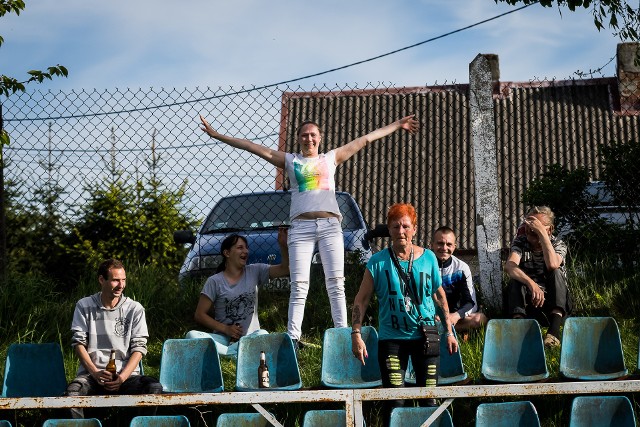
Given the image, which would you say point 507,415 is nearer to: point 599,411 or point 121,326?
point 599,411

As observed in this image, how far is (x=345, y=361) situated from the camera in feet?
22.1

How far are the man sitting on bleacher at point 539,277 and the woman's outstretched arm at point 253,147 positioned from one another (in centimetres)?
188

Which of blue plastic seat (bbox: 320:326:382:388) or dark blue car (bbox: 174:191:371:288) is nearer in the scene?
blue plastic seat (bbox: 320:326:382:388)

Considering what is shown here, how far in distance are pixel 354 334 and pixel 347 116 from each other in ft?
39.2

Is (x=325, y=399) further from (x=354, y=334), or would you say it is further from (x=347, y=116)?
(x=347, y=116)

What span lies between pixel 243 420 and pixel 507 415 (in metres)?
1.56

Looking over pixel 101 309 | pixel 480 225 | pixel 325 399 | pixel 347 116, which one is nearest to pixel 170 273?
pixel 101 309

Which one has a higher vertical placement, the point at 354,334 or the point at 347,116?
the point at 347,116

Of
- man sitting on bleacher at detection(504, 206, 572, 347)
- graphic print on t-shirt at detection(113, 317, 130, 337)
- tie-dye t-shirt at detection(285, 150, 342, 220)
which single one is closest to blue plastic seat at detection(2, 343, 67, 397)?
graphic print on t-shirt at detection(113, 317, 130, 337)

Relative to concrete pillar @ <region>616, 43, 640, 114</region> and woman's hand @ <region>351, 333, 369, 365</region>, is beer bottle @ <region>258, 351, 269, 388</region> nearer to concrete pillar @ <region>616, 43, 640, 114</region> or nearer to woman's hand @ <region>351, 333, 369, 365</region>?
woman's hand @ <region>351, 333, 369, 365</region>

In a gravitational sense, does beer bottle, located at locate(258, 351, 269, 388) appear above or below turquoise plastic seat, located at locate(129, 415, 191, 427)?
above

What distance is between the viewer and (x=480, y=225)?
8070mm

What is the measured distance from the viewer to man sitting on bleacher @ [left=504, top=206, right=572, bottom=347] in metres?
7.45

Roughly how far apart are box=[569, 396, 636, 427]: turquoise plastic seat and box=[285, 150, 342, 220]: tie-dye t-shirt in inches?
87.6
